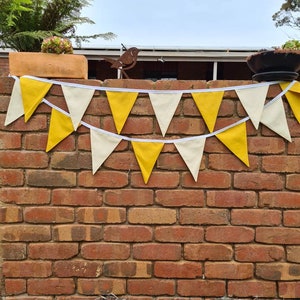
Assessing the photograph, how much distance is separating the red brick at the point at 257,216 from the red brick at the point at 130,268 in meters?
0.51

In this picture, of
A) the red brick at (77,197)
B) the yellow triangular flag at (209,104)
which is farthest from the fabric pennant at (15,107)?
the yellow triangular flag at (209,104)

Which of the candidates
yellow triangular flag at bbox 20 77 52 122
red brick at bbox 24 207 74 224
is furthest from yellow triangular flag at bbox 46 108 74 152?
red brick at bbox 24 207 74 224

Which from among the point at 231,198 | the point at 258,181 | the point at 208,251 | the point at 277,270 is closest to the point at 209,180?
the point at 231,198

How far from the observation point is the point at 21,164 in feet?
6.32

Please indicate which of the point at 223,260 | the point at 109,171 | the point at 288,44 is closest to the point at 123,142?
the point at 109,171

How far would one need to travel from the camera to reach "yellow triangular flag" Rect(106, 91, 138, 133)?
1.91 metres

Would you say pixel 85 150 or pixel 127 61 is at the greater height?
pixel 127 61

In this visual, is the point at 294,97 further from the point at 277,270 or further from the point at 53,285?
the point at 53,285

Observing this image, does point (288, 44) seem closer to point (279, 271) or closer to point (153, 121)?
point (153, 121)

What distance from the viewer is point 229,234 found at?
1.94 m

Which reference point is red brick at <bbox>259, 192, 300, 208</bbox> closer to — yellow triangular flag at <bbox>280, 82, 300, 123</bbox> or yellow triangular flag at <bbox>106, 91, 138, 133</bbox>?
yellow triangular flag at <bbox>280, 82, 300, 123</bbox>

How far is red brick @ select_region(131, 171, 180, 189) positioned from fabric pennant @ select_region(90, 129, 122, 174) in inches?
6.7

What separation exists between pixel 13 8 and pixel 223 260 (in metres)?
4.35

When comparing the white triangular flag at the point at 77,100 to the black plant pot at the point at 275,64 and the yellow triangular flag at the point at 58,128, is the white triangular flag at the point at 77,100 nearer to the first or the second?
the yellow triangular flag at the point at 58,128
